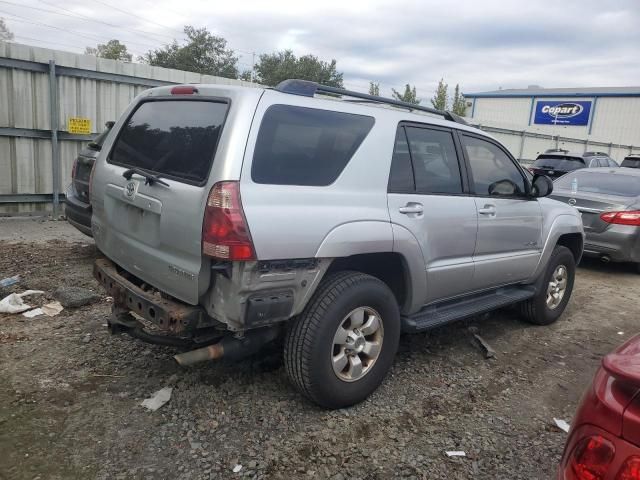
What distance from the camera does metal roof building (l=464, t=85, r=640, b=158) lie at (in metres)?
38.3

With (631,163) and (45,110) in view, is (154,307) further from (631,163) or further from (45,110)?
(631,163)

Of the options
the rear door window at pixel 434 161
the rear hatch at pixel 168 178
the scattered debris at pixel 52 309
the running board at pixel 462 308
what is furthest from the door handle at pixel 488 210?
the scattered debris at pixel 52 309

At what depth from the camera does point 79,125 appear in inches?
322

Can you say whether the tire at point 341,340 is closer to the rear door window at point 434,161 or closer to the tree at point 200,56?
the rear door window at point 434,161

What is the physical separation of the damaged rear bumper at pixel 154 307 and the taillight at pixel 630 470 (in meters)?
2.02

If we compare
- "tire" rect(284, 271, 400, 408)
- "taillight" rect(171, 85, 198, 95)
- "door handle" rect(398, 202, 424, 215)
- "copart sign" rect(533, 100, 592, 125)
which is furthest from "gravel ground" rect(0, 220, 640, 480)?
"copart sign" rect(533, 100, 592, 125)

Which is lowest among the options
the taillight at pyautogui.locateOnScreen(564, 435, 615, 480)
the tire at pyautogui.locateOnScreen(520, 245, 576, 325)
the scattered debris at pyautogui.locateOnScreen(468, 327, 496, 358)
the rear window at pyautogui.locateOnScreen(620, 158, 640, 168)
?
the scattered debris at pyautogui.locateOnScreen(468, 327, 496, 358)

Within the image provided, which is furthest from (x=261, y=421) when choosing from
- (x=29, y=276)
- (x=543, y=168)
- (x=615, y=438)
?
(x=543, y=168)

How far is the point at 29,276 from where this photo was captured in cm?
525

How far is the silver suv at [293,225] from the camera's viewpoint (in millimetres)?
2707

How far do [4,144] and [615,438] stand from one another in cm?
842

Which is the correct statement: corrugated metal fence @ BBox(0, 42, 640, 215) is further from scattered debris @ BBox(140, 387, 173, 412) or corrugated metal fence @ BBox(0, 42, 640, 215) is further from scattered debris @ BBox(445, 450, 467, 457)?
scattered debris @ BBox(445, 450, 467, 457)

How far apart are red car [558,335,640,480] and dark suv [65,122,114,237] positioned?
483 centimetres

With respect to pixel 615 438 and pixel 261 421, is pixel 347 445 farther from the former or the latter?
pixel 615 438
